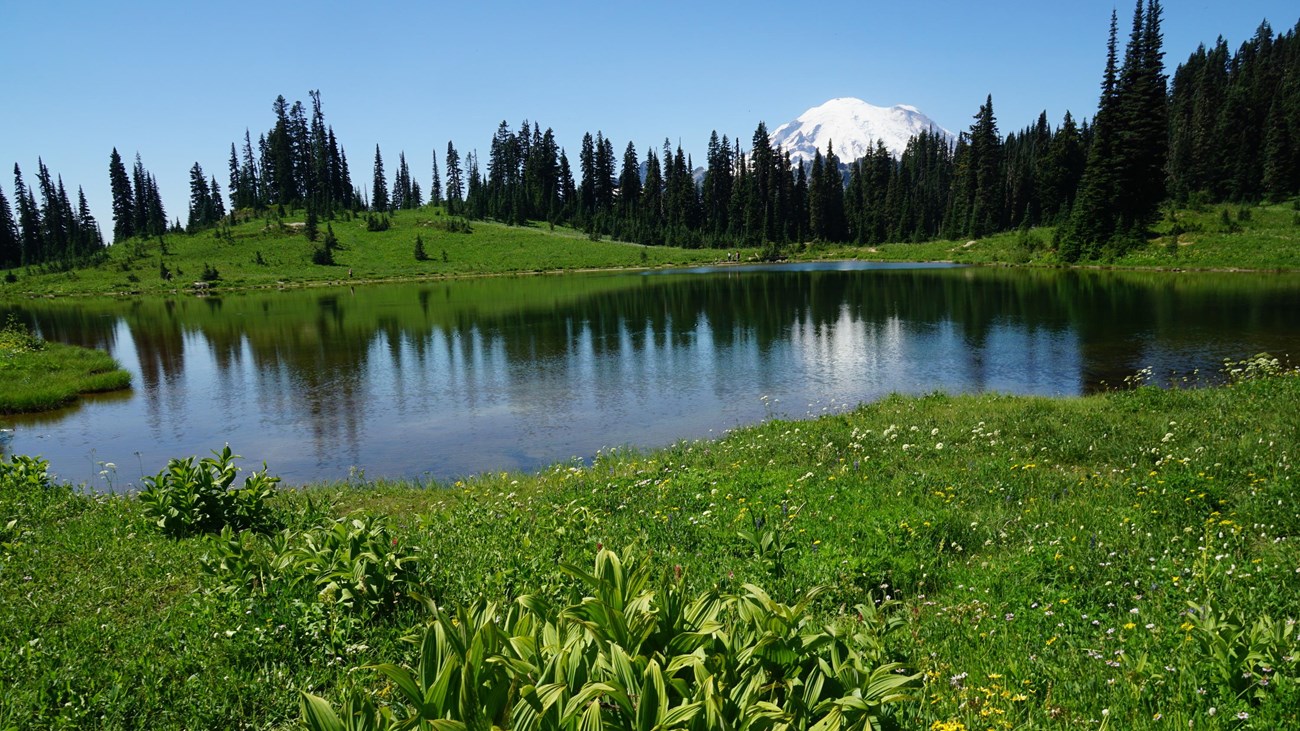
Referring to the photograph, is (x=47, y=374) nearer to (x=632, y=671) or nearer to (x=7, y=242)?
(x=632, y=671)

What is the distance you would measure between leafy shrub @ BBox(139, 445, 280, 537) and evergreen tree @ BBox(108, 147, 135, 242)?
6729 inches

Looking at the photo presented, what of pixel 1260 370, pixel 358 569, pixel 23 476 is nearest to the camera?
pixel 358 569

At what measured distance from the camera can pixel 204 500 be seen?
8.91 metres

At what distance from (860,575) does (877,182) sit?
14489 centimetres

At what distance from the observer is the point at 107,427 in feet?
74.9

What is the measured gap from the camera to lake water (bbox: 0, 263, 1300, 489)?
64.6 ft

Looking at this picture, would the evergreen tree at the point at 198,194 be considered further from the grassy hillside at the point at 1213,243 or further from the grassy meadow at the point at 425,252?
the grassy hillside at the point at 1213,243

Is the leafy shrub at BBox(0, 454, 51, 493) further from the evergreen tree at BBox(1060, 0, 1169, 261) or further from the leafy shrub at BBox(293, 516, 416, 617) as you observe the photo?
the evergreen tree at BBox(1060, 0, 1169, 261)

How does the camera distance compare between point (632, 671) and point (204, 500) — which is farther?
point (204, 500)

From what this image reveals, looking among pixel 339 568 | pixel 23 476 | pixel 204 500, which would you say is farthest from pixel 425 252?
pixel 339 568

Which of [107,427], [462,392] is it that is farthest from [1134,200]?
[107,427]

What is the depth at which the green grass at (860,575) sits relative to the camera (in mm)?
4414

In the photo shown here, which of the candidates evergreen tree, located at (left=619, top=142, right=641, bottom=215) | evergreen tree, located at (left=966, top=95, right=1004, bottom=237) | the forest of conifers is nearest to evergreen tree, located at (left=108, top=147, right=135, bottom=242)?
the forest of conifers

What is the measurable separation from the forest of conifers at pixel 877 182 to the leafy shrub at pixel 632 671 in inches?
3115
